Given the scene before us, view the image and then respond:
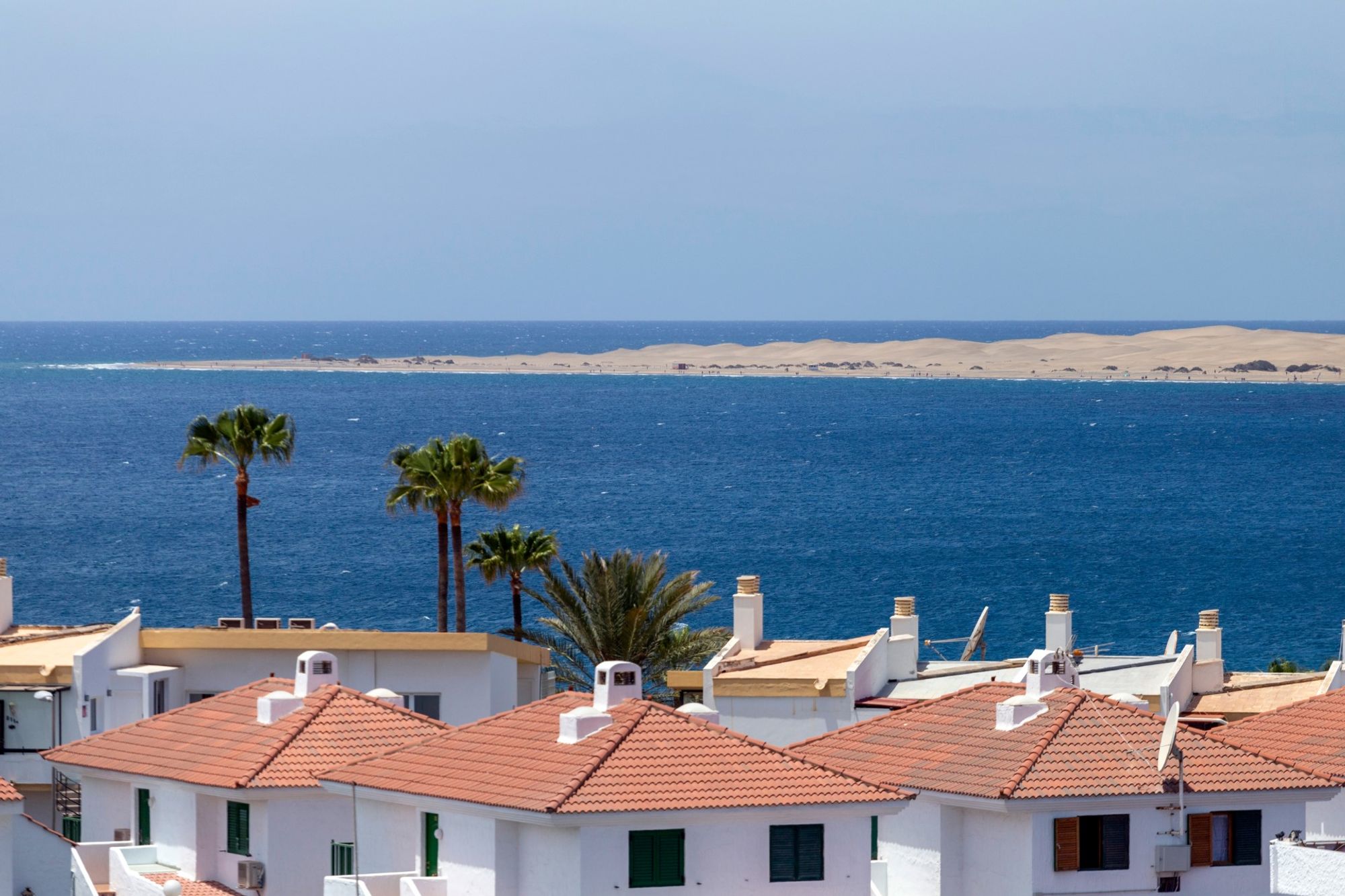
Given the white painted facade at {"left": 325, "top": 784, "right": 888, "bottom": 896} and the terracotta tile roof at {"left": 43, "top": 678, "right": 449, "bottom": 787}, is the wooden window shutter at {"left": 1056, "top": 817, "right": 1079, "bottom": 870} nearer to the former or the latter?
the white painted facade at {"left": 325, "top": 784, "right": 888, "bottom": 896}

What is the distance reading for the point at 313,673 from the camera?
34.1m

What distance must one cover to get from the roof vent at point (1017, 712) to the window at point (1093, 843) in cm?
201

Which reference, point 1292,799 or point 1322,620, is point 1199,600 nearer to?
point 1322,620

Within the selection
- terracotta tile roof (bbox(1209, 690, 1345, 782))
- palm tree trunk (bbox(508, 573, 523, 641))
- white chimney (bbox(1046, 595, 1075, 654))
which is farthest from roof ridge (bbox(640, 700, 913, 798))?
palm tree trunk (bbox(508, 573, 523, 641))

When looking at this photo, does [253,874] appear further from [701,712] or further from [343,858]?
[701,712]

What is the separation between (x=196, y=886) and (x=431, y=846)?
4.44 m

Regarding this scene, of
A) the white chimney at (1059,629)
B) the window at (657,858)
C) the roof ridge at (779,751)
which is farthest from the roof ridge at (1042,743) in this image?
the white chimney at (1059,629)

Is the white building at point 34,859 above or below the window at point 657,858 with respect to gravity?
below

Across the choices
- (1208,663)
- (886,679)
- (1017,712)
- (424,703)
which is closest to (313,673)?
(1017,712)

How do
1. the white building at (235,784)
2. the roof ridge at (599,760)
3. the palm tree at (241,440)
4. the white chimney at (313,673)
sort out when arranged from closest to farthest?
the roof ridge at (599,760)
the white building at (235,784)
the white chimney at (313,673)
the palm tree at (241,440)

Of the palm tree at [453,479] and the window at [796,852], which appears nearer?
the window at [796,852]

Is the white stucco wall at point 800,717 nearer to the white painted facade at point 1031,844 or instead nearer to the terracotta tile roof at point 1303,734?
the terracotta tile roof at point 1303,734

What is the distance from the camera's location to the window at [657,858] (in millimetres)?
27594

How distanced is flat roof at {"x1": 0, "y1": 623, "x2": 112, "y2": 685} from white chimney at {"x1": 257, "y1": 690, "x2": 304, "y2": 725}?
398 inches
